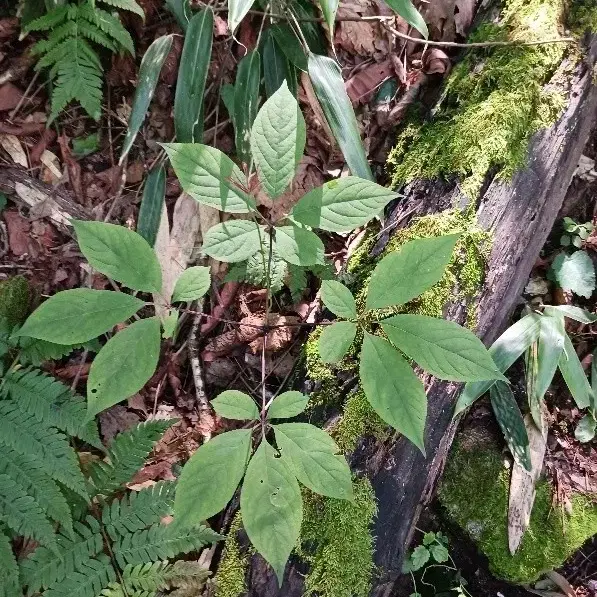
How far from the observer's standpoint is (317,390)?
1.73 meters

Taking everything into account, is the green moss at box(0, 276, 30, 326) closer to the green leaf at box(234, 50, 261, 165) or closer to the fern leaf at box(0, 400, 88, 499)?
the fern leaf at box(0, 400, 88, 499)

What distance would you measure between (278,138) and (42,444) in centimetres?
124

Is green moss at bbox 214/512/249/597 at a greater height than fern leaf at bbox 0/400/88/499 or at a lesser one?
lesser

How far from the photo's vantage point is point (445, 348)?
1.19m

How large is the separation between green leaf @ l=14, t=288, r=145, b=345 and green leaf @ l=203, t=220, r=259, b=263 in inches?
8.6

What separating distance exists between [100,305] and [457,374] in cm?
81

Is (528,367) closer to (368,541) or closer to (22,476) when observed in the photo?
(368,541)

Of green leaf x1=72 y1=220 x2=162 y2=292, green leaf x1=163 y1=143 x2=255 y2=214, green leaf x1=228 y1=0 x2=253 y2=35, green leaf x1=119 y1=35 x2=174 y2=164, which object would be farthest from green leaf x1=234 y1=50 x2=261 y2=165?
green leaf x1=72 y1=220 x2=162 y2=292

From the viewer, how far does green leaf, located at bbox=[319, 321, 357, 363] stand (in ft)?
4.11

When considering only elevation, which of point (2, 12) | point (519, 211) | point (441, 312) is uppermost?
point (2, 12)

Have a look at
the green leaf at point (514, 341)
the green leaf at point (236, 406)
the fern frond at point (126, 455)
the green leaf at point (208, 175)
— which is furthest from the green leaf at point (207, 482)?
the green leaf at point (514, 341)

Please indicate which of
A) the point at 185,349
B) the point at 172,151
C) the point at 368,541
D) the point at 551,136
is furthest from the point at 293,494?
the point at 551,136

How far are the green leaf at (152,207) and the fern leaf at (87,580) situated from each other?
1.06 m

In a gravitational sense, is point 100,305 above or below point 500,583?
above
